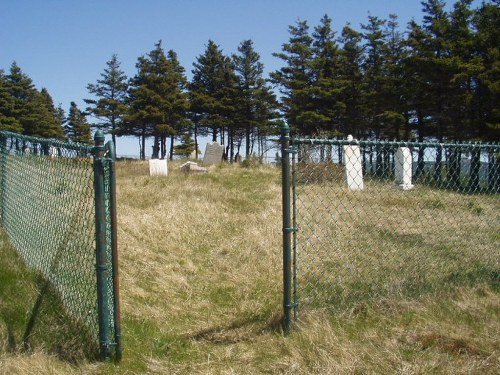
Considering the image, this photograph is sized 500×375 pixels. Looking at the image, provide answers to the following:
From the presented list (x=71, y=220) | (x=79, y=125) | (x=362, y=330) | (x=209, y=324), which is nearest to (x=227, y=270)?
(x=209, y=324)

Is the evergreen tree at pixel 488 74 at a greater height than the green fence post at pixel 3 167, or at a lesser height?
greater

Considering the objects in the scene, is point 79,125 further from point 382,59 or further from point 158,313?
point 158,313

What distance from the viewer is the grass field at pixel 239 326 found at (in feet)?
9.23

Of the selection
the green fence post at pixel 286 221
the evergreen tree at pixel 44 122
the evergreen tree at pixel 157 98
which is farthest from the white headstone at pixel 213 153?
the evergreen tree at pixel 44 122

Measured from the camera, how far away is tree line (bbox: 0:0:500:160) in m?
21.3

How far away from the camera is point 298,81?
→ 31.9 metres

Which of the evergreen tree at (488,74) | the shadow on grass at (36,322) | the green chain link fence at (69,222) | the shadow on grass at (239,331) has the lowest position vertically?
the shadow on grass at (239,331)

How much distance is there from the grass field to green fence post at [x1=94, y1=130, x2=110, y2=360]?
0.18 metres

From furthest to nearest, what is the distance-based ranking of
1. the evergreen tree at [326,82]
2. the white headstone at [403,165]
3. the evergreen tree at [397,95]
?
the evergreen tree at [326,82], the evergreen tree at [397,95], the white headstone at [403,165]

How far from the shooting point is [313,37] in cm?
3384

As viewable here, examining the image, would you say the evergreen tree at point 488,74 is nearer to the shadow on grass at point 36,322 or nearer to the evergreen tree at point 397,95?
the evergreen tree at point 397,95

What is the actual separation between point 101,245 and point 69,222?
4.80 ft

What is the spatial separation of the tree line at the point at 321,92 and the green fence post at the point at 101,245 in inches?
614

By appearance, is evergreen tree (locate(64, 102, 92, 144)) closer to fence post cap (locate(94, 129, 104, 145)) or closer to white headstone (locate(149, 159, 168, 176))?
white headstone (locate(149, 159, 168, 176))
